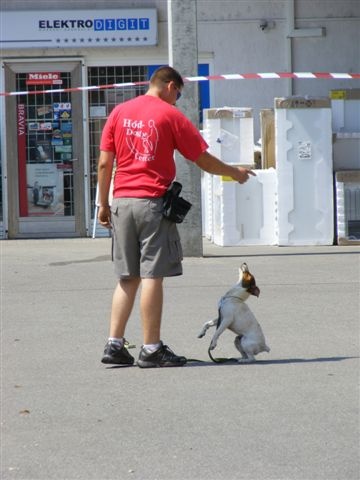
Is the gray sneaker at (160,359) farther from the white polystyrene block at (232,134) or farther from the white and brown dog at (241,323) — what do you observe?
the white polystyrene block at (232,134)

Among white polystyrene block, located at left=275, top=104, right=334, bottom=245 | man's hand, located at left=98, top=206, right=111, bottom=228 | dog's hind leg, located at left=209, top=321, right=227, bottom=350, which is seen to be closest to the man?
man's hand, located at left=98, top=206, right=111, bottom=228

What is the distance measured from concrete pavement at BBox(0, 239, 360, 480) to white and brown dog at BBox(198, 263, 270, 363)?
0.43 feet

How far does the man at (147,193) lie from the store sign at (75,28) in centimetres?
989

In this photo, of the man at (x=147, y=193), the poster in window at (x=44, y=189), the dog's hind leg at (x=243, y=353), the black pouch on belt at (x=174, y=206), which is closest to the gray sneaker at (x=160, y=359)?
the man at (x=147, y=193)

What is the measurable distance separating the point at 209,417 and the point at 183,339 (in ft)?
8.16

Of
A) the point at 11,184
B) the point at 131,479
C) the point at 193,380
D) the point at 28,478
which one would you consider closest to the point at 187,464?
the point at 131,479

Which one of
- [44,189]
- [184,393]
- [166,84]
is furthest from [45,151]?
[184,393]

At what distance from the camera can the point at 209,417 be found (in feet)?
20.7

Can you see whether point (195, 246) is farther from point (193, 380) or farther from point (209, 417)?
point (209, 417)

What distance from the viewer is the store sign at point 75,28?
17391 millimetres

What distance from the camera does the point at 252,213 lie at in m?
15.4

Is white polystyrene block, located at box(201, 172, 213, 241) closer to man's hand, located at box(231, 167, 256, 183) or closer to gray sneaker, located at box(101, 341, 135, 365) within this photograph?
man's hand, located at box(231, 167, 256, 183)

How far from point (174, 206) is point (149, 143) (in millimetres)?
435

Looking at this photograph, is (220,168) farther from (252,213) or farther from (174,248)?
(252,213)
